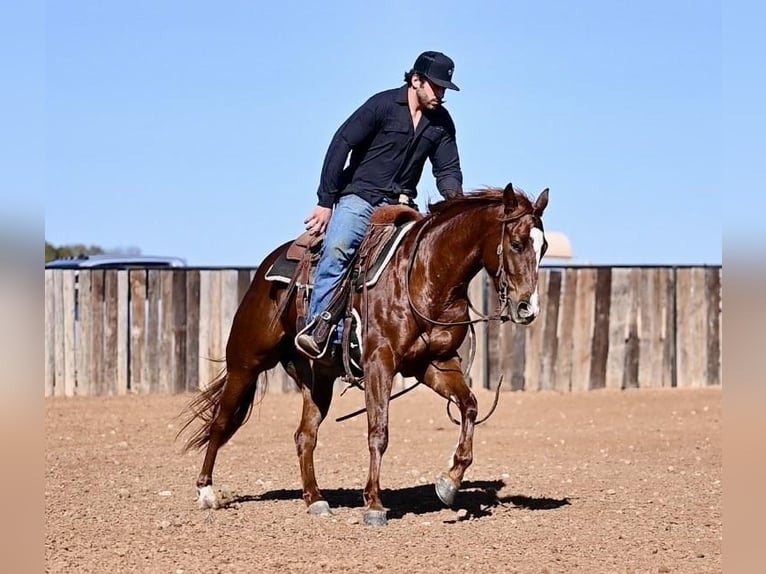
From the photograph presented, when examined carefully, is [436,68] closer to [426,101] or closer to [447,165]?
[426,101]

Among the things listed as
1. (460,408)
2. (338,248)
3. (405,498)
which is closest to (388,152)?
(338,248)

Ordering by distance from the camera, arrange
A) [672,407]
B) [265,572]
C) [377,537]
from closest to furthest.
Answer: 1. [265,572]
2. [377,537]
3. [672,407]

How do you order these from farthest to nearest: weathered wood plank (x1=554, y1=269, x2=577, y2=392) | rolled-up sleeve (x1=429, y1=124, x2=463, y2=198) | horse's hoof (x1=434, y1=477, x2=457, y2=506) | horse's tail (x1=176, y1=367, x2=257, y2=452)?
weathered wood plank (x1=554, y1=269, x2=577, y2=392) < horse's tail (x1=176, y1=367, x2=257, y2=452) < rolled-up sleeve (x1=429, y1=124, x2=463, y2=198) < horse's hoof (x1=434, y1=477, x2=457, y2=506)

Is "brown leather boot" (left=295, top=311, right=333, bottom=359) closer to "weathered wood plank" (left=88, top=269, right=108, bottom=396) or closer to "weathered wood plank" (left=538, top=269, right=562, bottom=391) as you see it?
"weathered wood plank" (left=88, top=269, right=108, bottom=396)

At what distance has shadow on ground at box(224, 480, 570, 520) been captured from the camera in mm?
8914

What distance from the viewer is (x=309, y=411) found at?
9281 millimetres

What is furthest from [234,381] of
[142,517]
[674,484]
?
[674,484]

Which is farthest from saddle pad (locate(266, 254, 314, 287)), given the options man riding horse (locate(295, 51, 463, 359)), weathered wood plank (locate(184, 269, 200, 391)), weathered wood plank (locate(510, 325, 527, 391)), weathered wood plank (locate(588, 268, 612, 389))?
weathered wood plank (locate(588, 268, 612, 389))

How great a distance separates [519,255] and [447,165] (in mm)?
1527

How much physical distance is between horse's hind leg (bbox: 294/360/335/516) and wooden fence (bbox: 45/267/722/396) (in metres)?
9.84
